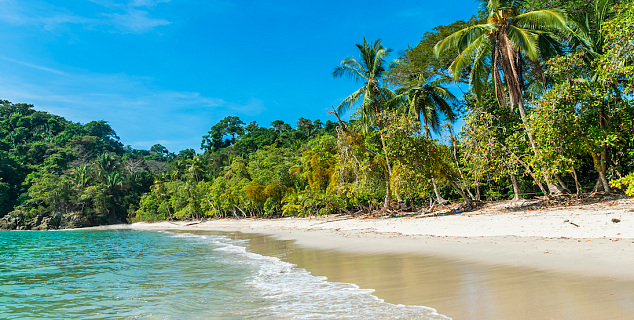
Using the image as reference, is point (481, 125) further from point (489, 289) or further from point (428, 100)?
point (489, 289)

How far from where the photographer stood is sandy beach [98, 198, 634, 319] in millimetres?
3115

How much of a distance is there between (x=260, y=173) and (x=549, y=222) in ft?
76.8

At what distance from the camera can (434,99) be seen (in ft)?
63.7

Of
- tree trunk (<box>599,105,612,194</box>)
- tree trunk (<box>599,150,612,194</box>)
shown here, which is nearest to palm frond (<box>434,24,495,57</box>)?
tree trunk (<box>599,105,612,194</box>)

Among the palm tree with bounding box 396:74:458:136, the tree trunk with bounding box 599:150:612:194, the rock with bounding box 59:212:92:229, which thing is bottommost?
the rock with bounding box 59:212:92:229

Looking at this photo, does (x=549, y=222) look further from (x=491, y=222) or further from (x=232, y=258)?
(x=232, y=258)

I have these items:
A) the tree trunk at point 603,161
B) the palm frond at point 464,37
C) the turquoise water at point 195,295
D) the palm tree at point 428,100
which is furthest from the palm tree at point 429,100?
the turquoise water at point 195,295

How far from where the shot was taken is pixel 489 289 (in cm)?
383

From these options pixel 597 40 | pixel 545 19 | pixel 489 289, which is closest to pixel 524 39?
pixel 545 19

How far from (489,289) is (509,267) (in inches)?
54.9

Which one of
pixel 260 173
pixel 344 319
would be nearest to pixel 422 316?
pixel 344 319

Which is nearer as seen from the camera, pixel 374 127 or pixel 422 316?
pixel 422 316

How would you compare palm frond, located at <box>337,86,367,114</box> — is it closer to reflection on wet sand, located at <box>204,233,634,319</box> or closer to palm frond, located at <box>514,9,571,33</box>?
palm frond, located at <box>514,9,571,33</box>

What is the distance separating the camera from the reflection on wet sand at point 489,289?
2908 millimetres
